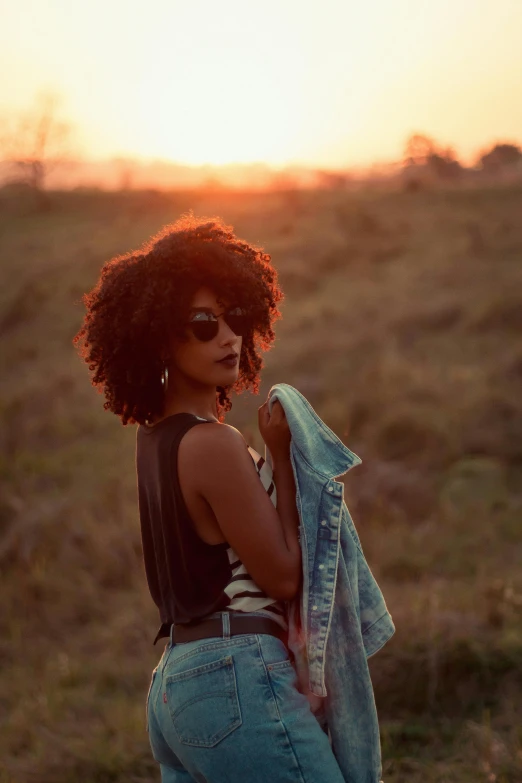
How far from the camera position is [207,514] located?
1.63 meters

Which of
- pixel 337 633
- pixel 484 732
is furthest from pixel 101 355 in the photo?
pixel 484 732

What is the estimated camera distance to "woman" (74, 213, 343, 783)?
156 centimetres

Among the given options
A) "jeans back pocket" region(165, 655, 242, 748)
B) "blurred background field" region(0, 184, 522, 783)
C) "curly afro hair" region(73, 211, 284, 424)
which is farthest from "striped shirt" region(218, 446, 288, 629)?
"blurred background field" region(0, 184, 522, 783)

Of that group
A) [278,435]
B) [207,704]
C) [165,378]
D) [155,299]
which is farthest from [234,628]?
[155,299]

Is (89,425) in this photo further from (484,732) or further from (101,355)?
(101,355)

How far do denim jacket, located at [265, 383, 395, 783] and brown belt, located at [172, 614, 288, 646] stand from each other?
0.20ft

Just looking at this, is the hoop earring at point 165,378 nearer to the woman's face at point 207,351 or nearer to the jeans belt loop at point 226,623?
the woman's face at point 207,351

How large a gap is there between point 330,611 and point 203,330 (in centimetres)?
62

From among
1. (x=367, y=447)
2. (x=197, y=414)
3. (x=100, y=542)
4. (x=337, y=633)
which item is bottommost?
(x=100, y=542)

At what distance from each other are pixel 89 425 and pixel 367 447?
11.8 feet

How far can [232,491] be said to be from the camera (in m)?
1.57

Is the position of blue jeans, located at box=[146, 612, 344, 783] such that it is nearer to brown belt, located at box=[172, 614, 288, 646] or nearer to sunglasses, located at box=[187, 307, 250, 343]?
brown belt, located at box=[172, 614, 288, 646]

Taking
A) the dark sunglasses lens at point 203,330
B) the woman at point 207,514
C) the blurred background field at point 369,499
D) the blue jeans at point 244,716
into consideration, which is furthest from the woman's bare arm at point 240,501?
the blurred background field at point 369,499

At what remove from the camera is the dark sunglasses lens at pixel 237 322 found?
1.81 metres
